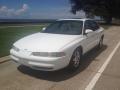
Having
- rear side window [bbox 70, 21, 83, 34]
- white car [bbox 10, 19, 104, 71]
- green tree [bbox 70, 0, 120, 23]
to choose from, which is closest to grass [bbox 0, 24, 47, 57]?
white car [bbox 10, 19, 104, 71]

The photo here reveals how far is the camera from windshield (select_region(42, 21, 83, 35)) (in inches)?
261

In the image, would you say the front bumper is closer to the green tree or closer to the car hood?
the car hood

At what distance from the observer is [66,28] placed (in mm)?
6883

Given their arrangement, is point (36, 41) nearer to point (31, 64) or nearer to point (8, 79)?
point (31, 64)

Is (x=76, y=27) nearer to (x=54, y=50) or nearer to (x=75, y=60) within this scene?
(x=75, y=60)

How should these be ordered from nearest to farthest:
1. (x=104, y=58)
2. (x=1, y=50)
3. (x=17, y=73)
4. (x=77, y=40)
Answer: (x=17, y=73) < (x=77, y=40) < (x=104, y=58) < (x=1, y=50)

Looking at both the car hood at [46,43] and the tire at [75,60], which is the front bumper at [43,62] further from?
the tire at [75,60]

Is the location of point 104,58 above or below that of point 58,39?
below

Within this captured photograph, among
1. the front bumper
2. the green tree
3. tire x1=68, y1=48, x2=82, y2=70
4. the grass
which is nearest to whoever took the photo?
the front bumper

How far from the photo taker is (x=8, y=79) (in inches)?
199

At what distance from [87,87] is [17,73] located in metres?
2.20

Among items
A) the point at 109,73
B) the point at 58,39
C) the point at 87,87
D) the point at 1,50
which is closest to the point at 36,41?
the point at 58,39

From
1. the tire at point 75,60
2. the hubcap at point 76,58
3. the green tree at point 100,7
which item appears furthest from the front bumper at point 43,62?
the green tree at point 100,7

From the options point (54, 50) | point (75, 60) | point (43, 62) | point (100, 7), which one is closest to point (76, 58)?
point (75, 60)
